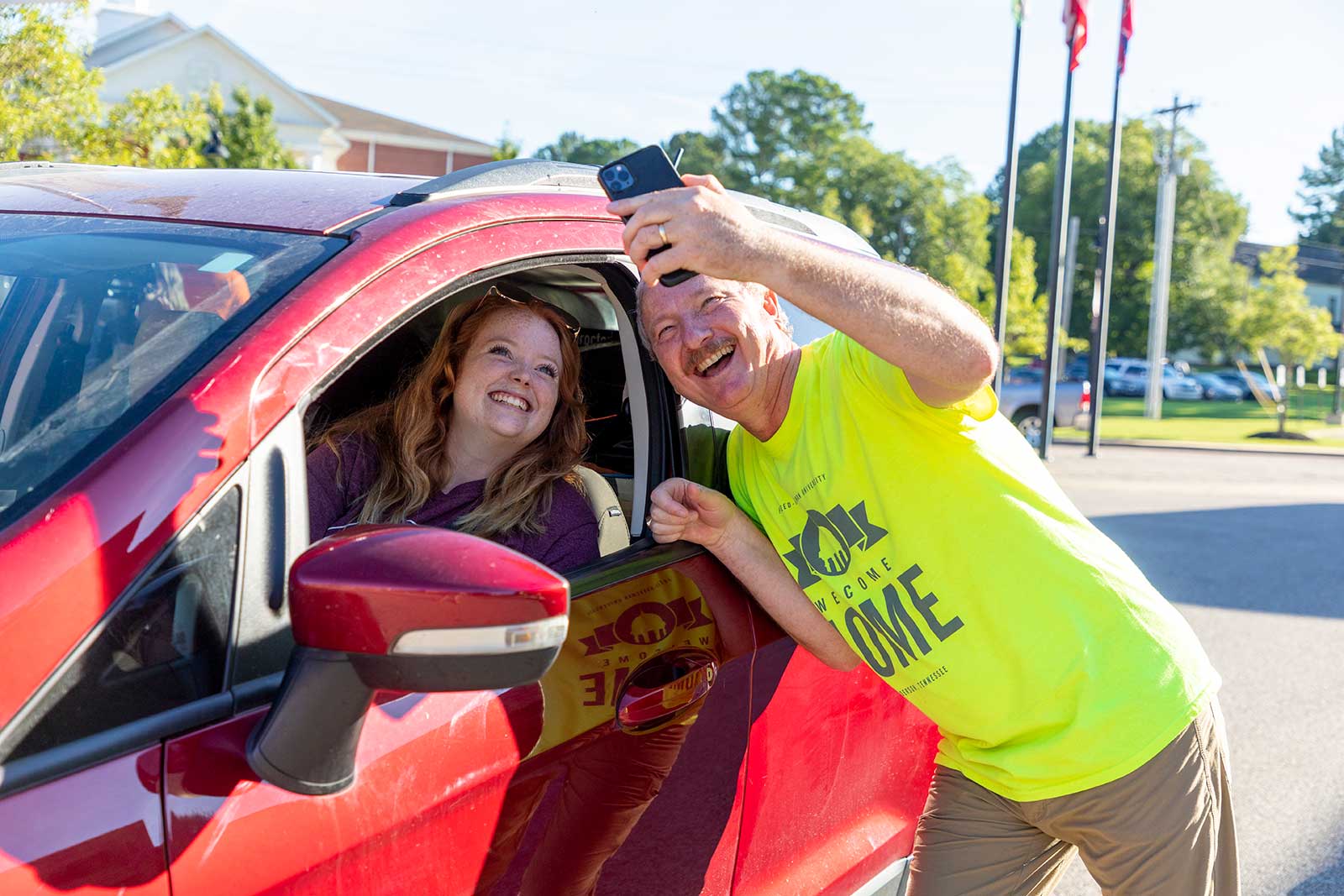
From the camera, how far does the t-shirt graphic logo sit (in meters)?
2.15

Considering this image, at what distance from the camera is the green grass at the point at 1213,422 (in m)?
27.0

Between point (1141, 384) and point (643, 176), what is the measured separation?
5440 centimetres

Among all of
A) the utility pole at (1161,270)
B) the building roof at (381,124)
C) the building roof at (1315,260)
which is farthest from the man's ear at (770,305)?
the building roof at (1315,260)

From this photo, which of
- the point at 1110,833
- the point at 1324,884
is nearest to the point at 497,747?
the point at 1110,833

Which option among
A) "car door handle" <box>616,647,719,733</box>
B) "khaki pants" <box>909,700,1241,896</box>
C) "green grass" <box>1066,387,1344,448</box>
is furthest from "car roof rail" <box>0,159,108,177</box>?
"green grass" <box>1066,387,1344,448</box>

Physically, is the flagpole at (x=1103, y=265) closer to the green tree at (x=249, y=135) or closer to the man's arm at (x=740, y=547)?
the green tree at (x=249, y=135)

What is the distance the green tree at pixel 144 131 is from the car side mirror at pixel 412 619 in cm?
1262

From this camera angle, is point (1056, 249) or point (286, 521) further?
point (1056, 249)

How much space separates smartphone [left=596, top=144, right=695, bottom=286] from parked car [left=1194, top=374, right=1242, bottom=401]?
190 feet

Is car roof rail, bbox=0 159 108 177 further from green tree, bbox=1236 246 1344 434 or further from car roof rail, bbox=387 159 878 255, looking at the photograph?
green tree, bbox=1236 246 1344 434

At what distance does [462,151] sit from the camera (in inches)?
1848

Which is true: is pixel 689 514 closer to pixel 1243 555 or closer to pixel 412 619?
pixel 412 619

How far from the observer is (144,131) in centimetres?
1360

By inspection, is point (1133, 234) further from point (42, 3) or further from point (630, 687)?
point (630, 687)
